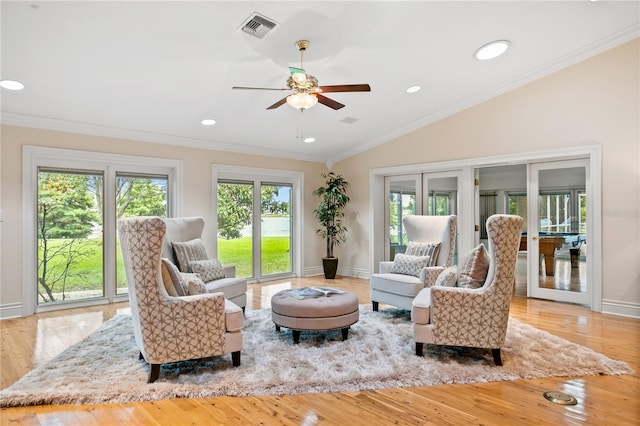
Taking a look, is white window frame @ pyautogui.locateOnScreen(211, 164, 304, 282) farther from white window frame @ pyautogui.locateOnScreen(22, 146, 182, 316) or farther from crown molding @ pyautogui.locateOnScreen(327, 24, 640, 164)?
crown molding @ pyautogui.locateOnScreen(327, 24, 640, 164)

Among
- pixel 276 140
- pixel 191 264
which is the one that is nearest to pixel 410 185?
pixel 276 140

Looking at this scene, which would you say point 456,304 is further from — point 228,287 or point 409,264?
point 228,287

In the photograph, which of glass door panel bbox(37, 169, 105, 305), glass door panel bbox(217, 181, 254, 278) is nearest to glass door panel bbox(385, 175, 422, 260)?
glass door panel bbox(217, 181, 254, 278)

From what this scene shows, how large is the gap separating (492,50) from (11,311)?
21.5 feet

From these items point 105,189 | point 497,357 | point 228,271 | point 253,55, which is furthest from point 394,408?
point 105,189

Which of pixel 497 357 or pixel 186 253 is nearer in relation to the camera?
pixel 497 357

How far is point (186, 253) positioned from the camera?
14.0 ft

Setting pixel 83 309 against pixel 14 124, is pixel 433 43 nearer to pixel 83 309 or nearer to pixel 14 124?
pixel 14 124

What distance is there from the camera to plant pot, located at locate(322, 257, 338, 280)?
6859mm

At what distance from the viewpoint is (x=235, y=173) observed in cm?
623

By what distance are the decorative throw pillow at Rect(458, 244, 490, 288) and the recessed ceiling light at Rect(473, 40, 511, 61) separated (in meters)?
2.35

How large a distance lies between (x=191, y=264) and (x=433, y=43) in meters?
3.73

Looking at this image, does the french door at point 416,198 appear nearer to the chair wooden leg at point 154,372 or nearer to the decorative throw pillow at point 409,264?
the decorative throw pillow at point 409,264

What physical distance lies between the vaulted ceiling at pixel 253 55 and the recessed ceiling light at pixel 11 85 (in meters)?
0.08
